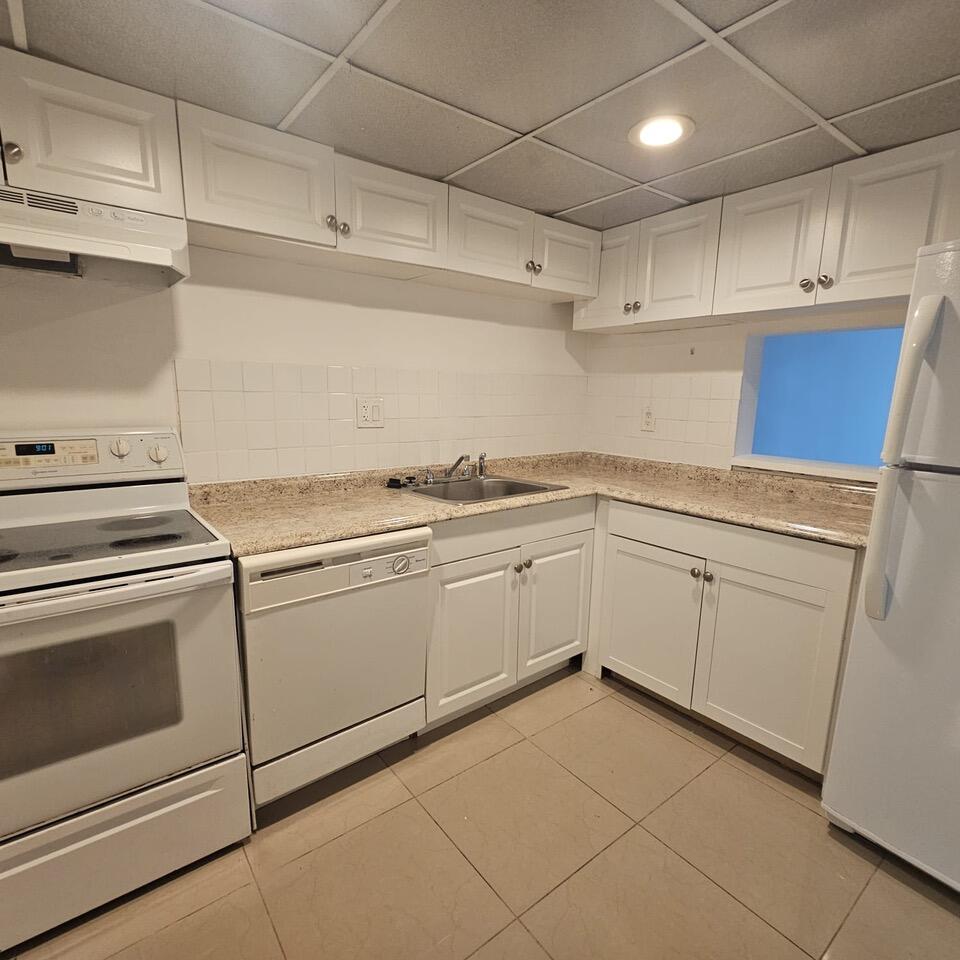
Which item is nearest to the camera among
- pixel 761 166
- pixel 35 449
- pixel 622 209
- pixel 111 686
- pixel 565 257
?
pixel 111 686

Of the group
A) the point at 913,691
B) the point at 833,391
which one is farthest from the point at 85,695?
the point at 833,391

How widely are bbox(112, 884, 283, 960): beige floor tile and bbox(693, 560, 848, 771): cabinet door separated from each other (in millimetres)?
1577

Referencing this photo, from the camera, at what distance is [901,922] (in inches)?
51.6

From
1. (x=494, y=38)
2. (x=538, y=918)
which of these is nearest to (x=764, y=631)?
(x=538, y=918)

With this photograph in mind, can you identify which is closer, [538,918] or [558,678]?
[538,918]

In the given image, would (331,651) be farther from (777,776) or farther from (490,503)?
(777,776)

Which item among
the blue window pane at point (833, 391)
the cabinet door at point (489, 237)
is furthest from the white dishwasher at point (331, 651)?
the blue window pane at point (833, 391)

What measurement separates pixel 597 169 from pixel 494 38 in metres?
0.78

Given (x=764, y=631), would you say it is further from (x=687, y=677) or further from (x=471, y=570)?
(x=471, y=570)

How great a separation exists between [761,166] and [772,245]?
0.91ft

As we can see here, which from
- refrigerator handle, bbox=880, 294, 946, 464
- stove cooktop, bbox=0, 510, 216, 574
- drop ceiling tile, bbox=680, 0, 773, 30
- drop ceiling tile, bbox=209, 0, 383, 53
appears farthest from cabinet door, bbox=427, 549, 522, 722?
drop ceiling tile, bbox=680, 0, 773, 30

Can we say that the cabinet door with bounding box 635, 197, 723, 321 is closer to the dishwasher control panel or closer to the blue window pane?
the dishwasher control panel

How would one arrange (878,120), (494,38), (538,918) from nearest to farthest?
(494,38) < (538,918) < (878,120)

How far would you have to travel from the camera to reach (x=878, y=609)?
4.49 feet
